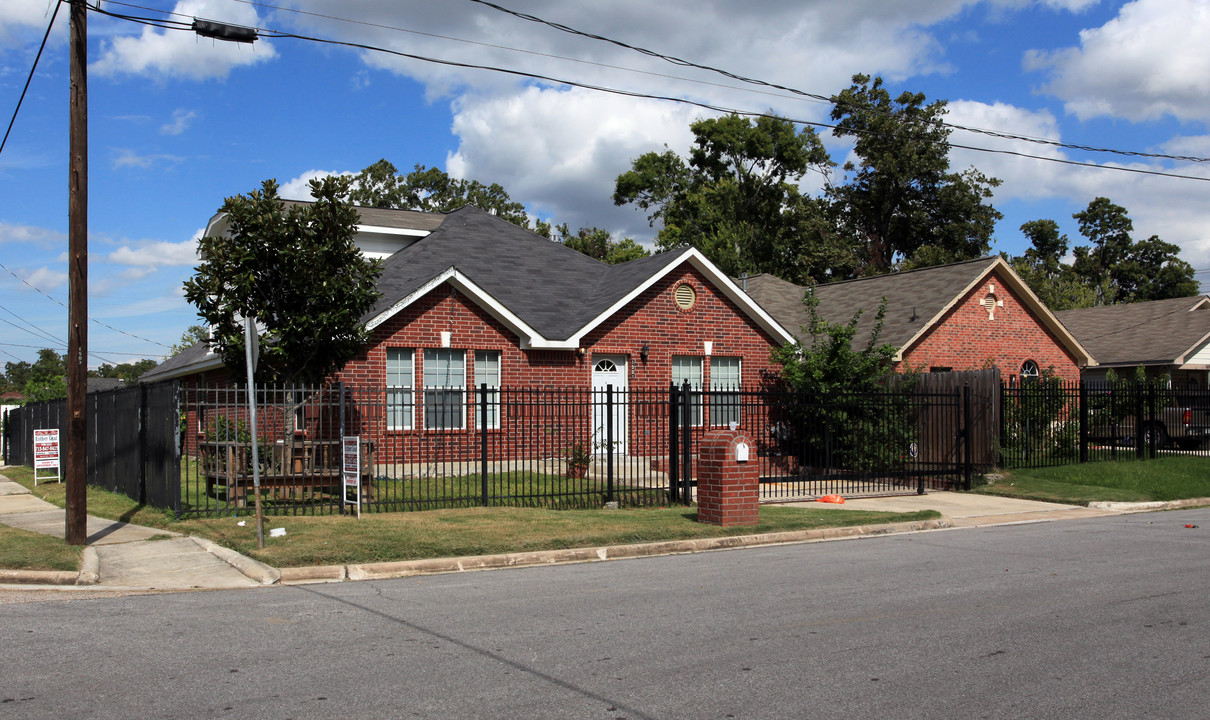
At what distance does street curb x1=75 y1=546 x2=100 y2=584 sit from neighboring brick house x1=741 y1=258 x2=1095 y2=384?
18977mm

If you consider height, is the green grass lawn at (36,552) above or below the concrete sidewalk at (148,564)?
above

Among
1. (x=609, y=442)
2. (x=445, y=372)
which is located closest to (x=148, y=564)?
(x=609, y=442)

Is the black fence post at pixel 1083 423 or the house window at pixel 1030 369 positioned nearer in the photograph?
the black fence post at pixel 1083 423

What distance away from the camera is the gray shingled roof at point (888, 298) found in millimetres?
25766

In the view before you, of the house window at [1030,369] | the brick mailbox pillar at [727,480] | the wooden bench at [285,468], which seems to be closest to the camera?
the brick mailbox pillar at [727,480]

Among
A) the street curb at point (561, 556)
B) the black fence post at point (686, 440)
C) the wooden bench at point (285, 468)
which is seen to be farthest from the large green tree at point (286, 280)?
the street curb at point (561, 556)

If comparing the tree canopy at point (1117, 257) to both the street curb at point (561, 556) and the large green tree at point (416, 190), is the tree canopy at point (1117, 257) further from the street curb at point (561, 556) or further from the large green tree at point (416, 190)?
Result: the street curb at point (561, 556)

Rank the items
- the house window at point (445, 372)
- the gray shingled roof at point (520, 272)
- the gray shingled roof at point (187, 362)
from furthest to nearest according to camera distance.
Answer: the gray shingled roof at point (187, 362) < the gray shingled roof at point (520, 272) < the house window at point (445, 372)

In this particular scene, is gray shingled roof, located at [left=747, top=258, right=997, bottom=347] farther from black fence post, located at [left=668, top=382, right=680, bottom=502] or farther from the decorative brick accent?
black fence post, located at [left=668, top=382, right=680, bottom=502]

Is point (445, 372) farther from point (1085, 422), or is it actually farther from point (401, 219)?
point (1085, 422)

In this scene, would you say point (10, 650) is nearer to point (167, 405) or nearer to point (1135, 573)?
point (167, 405)

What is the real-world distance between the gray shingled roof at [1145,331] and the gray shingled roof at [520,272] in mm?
19172

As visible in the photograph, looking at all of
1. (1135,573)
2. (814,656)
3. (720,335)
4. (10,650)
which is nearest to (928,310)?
(720,335)

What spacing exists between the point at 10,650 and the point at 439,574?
14.2ft
